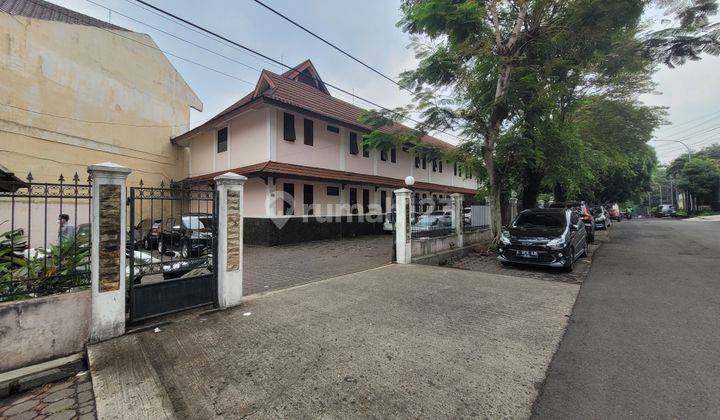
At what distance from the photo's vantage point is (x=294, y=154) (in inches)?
553

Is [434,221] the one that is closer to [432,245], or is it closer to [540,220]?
[432,245]

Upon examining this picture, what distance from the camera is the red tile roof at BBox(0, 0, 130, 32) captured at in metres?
12.7

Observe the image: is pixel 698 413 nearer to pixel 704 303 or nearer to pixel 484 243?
pixel 704 303

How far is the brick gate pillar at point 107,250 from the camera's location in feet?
12.3

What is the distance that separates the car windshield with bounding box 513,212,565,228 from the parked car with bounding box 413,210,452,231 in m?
2.06

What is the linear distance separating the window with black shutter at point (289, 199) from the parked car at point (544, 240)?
8.83 m

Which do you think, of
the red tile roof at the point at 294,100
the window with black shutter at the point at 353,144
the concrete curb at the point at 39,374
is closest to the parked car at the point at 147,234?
the concrete curb at the point at 39,374

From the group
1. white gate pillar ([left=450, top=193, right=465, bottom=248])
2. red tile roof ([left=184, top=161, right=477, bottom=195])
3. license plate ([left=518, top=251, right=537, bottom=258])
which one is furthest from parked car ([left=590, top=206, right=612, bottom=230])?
license plate ([left=518, top=251, right=537, bottom=258])

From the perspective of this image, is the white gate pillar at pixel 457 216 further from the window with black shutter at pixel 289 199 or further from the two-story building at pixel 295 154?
the window with black shutter at pixel 289 199

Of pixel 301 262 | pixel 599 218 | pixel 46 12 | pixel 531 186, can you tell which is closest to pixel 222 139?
pixel 46 12

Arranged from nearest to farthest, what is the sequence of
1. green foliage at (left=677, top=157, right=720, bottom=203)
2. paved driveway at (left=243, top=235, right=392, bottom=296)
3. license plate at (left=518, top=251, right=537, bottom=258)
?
1. paved driveway at (left=243, top=235, right=392, bottom=296)
2. license plate at (left=518, top=251, right=537, bottom=258)
3. green foliage at (left=677, top=157, right=720, bottom=203)

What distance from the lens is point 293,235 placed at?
545 inches

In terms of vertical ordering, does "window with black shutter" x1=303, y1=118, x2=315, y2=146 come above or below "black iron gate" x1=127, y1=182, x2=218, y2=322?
above

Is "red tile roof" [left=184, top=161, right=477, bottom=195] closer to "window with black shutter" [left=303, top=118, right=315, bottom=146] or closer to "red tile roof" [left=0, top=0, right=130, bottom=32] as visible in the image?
"window with black shutter" [left=303, top=118, right=315, bottom=146]
